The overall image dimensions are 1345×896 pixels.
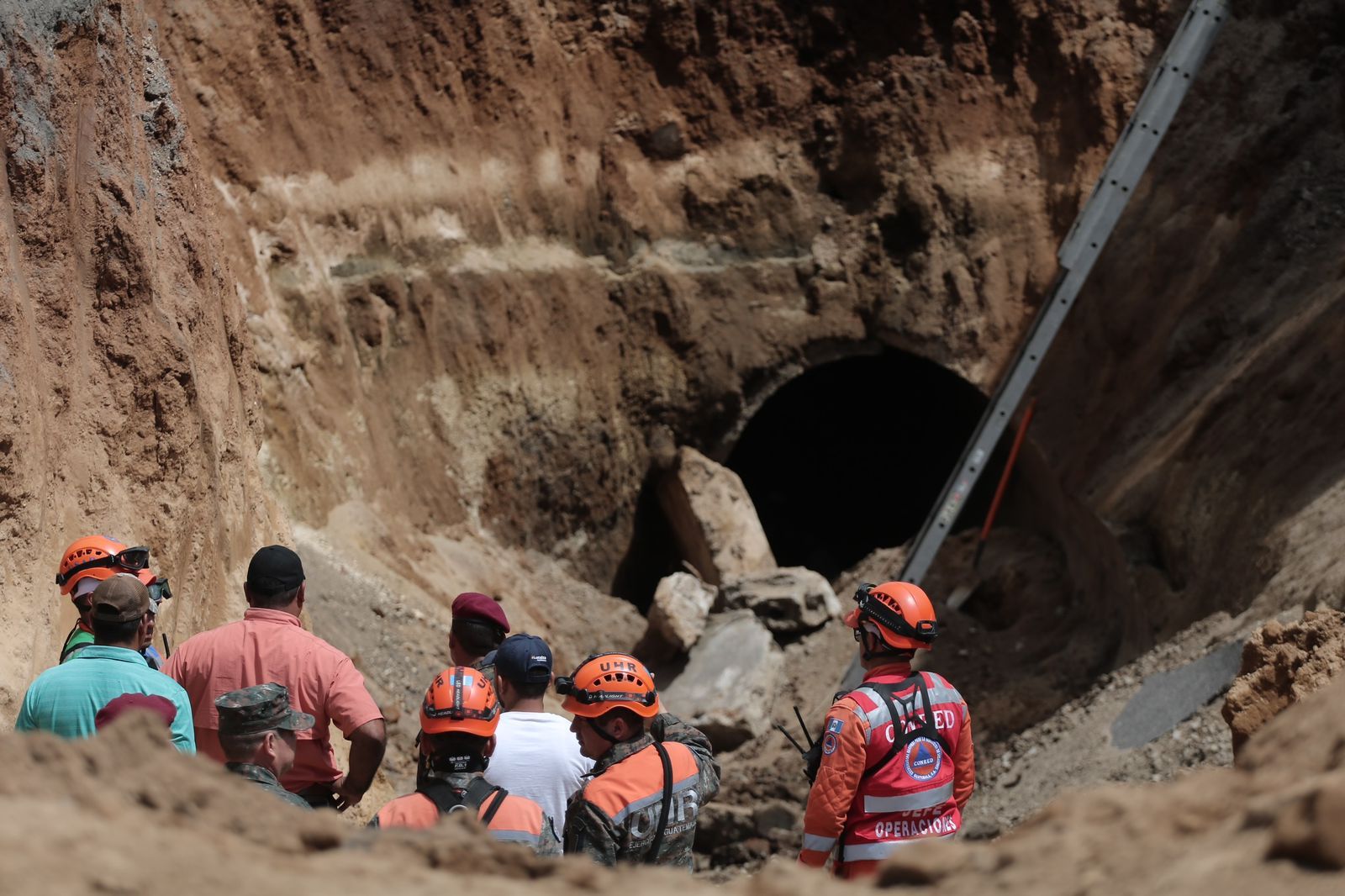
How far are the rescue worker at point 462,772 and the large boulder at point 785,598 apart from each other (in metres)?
9.55

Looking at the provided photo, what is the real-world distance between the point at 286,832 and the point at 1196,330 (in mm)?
12030

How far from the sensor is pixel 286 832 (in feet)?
9.20

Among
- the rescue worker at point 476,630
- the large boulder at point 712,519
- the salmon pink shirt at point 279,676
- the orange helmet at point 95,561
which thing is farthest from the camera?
the large boulder at point 712,519

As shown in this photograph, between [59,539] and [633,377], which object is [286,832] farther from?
[633,377]

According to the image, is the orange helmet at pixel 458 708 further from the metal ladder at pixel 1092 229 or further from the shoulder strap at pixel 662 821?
the metal ladder at pixel 1092 229

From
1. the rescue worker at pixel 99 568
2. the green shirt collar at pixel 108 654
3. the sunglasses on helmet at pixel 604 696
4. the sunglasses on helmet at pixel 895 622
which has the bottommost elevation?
the sunglasses on helmet at pixel 604 696

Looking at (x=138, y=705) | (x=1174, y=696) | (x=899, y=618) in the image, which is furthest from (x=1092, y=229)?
(x=138, y=705)

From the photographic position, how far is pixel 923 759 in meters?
4.69

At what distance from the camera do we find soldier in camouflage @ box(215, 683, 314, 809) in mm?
A: 3689

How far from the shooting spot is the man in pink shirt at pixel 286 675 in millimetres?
4750

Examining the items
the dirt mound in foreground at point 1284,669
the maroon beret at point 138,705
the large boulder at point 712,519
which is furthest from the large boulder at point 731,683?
the maroon beret at point 138,705

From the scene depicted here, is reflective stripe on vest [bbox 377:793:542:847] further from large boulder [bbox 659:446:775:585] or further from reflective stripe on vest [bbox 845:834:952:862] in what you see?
large boulder [bbox 659:446:775:585]

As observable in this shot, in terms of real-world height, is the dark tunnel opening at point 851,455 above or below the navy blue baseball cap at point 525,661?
above

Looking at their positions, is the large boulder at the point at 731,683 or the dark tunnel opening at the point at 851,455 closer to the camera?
the large boulder at the point at 731,683
